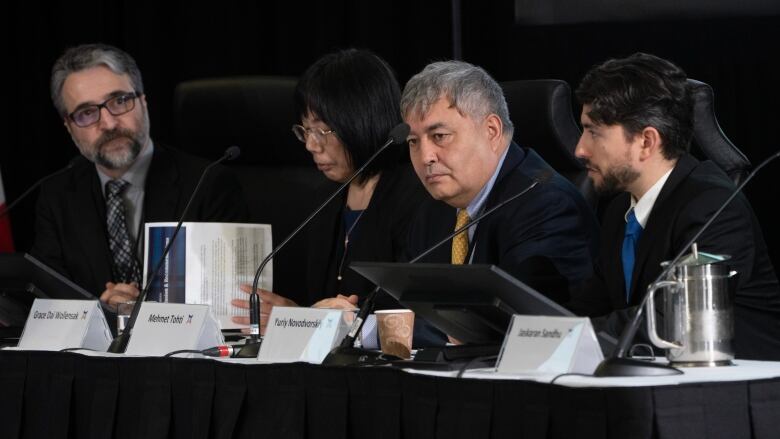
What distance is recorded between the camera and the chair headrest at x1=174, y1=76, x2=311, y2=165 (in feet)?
13.2

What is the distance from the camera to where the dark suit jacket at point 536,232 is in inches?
110

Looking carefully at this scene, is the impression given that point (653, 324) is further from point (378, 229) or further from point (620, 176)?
point (378, 229)

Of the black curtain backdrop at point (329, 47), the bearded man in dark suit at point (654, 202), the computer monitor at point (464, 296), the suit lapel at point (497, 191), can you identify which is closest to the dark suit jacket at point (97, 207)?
the black curtain backdrop at point (329, 47)

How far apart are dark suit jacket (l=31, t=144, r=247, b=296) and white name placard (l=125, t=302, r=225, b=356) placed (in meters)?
1.21

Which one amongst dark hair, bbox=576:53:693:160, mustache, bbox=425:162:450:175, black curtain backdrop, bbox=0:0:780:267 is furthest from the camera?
black curtain backdrop, bbox=0:0:780:267

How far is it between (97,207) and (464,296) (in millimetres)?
1967

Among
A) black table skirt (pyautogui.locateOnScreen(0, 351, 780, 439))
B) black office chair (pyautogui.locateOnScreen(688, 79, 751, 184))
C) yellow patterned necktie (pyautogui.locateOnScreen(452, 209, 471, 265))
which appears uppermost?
black office chair (pyautogui.locateOnScreen(688, 79, 751, 184))

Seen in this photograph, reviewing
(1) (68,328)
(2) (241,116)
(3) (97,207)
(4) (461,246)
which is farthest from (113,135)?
(4) (461,246)

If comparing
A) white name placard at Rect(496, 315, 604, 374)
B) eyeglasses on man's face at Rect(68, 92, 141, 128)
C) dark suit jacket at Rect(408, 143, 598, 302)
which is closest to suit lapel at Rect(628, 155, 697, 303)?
dark suit jacket at Rect(408, 143, 598, 302)

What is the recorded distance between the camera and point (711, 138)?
9.50 feet

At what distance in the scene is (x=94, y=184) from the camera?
3.81m

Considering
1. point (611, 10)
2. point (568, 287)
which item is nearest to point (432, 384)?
point (568, 287)

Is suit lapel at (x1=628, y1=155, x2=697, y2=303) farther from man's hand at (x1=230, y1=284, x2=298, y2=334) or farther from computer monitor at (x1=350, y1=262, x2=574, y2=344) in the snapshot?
man's hand at (x1=230, y1=284, x2=298, y2=334)

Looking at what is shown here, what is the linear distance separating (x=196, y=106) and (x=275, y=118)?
0.83 ft
